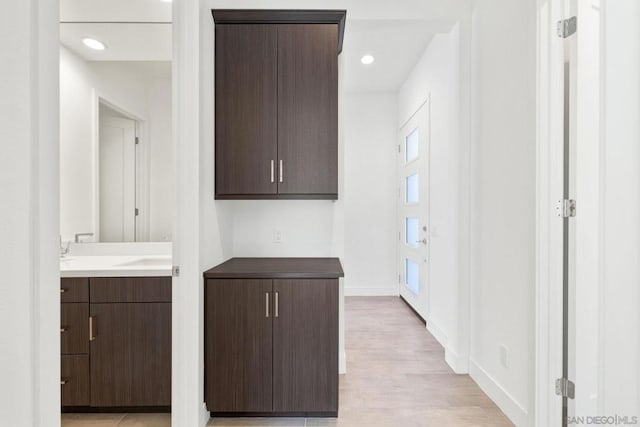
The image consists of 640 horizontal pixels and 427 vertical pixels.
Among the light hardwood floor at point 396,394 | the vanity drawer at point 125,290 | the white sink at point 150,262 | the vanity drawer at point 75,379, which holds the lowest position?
the light hardwood floor at point 396,394

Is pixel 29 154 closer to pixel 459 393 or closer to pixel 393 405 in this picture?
pixel 393 405

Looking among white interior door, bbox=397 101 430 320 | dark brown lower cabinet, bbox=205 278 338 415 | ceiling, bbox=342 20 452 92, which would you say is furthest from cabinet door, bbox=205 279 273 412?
white interior door, bbox=397 101 430 320

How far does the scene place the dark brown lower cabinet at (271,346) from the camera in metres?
2.04

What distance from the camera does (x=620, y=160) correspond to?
1426 millimetres

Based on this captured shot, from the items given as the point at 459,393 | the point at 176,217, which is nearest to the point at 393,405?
the point at 459,393

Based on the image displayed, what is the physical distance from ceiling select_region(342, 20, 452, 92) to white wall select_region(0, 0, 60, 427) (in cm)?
234

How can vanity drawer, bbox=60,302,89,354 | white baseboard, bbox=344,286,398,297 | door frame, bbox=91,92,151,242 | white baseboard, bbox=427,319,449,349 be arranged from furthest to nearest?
1. white baseboard, bbox=344,286,398,297
2. white baseboard, bbox=427,319,449,349
3. door frame, bbox=91,92,151,242
4. vanity drawer, bbox=60,302,89,354

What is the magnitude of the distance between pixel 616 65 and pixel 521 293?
4.05 feet

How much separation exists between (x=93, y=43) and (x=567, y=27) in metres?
3.03

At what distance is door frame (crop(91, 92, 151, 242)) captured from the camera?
270 centimetres

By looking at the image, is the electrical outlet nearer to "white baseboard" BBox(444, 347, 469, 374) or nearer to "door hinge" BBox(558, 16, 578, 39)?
"white baseboard" BBox(444, 347, 469, 374)

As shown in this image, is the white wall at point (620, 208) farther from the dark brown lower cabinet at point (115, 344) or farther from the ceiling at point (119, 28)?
the ceiling at point (119, 28)

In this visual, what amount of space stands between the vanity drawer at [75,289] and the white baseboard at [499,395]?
2608 mm

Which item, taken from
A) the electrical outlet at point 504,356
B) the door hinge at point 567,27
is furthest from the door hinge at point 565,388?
the door hinge at point 567,27
